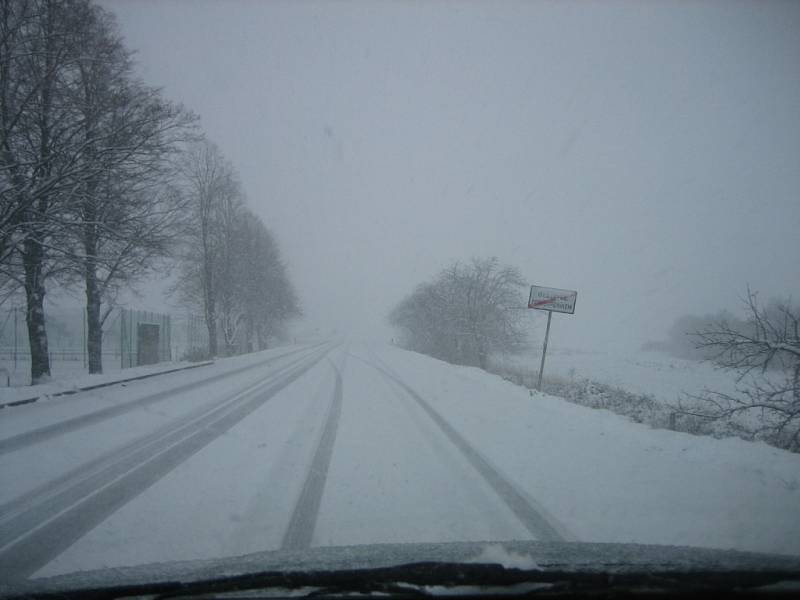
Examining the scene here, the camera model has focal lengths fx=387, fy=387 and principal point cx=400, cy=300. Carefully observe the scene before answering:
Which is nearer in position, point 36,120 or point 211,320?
point 36,120

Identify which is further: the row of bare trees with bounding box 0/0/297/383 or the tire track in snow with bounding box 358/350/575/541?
the row of bare trees with bounding box 0/0/297/383

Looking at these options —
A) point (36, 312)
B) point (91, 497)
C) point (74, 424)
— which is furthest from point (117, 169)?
point (91, 497)

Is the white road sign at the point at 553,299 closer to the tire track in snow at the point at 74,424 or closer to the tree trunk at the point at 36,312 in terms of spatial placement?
the tire track in snow at the point at 74,424

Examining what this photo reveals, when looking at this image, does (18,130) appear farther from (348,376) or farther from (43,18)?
(348,376)

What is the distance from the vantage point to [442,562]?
7.32ft

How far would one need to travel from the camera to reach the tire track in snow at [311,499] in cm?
323

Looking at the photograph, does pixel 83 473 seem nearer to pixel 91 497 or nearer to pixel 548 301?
pixel 91 497

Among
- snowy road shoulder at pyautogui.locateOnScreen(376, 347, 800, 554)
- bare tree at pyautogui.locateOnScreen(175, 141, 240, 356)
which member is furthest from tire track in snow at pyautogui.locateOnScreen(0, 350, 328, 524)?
bare tree at pyautogui.locateOnScreen(175, 141, 240, 356)

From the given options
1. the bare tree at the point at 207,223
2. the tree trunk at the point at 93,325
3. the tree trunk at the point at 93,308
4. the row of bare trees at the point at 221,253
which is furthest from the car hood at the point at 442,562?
the bare tree at the point at 207,223

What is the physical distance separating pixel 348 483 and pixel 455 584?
2.64 meters

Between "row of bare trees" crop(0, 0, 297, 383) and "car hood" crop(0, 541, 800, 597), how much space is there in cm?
851

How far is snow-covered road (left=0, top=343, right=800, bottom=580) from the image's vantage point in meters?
3.32

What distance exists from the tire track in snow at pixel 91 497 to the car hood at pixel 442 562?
1.05m

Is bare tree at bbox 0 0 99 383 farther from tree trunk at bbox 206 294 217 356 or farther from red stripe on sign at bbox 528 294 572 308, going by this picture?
tree trunk at bbox 206 294 217 356
